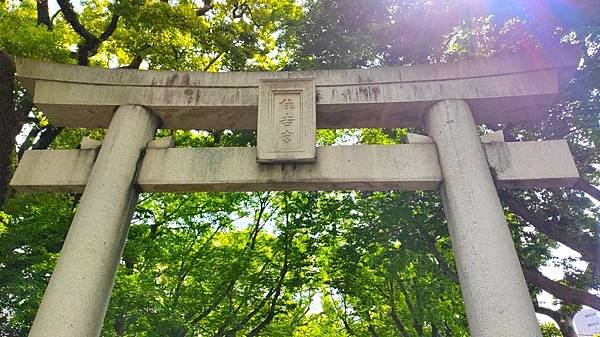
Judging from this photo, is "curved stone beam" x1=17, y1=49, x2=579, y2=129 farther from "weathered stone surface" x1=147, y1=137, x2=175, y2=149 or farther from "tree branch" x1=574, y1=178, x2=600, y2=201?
"tree branch" x1=574, y1=178, x2=600, y2=201

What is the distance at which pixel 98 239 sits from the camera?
3785mm

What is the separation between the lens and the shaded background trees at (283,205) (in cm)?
658

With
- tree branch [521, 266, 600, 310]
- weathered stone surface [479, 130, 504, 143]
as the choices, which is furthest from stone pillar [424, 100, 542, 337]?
tree branch [521, 266, 600, 310]

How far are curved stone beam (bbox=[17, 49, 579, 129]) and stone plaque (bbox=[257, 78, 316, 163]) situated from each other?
5.4 inches

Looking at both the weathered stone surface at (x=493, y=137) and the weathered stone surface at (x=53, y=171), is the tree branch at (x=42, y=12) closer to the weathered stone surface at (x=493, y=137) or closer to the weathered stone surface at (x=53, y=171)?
the weathered stone surface at (x=53, y=171)

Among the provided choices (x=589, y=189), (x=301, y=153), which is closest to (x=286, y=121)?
(x=301, y=153)

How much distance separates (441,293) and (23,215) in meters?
9.25

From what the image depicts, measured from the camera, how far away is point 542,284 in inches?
285

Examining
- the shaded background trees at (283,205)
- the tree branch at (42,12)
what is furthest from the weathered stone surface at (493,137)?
the tree branch at (42,12)

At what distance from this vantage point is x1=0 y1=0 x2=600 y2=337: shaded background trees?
6.58 meters

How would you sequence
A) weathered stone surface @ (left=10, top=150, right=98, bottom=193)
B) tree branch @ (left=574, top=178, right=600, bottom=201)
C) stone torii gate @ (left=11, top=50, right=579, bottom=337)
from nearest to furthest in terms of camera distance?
stone torii gate @ (left=11, top=50, right=579, bottom=337), weathered stone surface @ (left=10, top=150, right=98, bottom=193), tree branch @ (left=574, top=178, right=600, bottom=201)

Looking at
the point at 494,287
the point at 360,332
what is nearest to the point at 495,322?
the point at 494,287

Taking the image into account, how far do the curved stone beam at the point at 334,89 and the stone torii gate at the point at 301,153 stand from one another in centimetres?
1

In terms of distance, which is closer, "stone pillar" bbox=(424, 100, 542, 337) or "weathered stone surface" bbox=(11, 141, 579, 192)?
"stone pillar" bbox=(424, 100, 542, 337)
